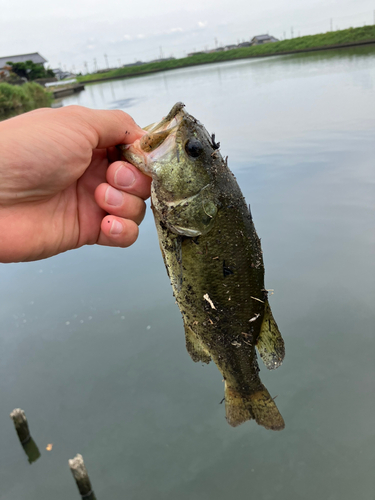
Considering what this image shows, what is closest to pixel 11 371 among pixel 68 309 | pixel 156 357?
pixel 68 309

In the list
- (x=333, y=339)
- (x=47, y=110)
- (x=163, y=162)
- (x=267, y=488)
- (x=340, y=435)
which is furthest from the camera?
(x=333, y=339)

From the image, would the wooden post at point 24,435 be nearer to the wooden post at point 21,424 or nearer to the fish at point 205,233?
the wooden post at point 21,424

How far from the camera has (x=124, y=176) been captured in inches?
97.3

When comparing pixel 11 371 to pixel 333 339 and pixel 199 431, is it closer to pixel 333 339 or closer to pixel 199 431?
pixel 199 431

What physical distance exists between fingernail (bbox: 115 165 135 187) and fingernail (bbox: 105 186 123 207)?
66mm

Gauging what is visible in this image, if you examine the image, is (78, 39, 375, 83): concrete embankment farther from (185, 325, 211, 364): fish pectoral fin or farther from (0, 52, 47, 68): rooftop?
(185, 325, 211, 364): fish pectoral fin

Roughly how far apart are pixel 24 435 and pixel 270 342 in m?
5.06

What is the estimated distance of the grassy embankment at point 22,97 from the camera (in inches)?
1220

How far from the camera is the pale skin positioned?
91.4 inches

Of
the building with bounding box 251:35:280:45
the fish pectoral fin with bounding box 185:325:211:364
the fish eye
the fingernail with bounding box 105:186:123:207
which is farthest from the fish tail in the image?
the building with bounding box 251:35:280:45

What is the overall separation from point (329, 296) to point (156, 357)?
3415mm

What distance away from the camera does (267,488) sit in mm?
4711

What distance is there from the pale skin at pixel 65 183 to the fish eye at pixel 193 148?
512 mm

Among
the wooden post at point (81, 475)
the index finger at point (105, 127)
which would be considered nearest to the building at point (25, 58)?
the wooden post at point (81, 475)
